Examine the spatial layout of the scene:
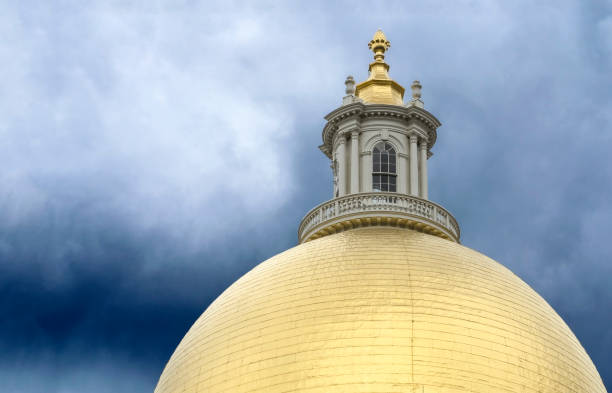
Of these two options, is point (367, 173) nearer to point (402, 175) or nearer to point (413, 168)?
point (402, 175)

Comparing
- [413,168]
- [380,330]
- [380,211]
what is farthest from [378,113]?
[380,330]

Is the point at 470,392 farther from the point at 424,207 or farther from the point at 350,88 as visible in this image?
the point at 350,88

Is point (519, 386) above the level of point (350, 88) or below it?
below

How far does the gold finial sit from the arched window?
5.09m

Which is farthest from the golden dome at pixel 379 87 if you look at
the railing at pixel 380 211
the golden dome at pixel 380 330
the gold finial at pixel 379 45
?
the golden dome at pixel 380 330

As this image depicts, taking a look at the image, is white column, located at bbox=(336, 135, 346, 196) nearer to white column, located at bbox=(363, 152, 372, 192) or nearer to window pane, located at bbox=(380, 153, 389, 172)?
white column, located at bbox=(363, 152, 372, 192)

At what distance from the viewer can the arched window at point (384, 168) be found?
129ft

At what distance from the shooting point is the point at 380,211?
35.2m

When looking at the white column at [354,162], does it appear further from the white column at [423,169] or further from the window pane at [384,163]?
the white column at [423,169]

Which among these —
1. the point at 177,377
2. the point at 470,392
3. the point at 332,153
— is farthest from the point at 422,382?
the point at 332,153

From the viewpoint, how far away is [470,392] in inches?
1047

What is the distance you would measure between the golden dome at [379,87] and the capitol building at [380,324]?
257 inches

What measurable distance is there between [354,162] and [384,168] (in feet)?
3.80

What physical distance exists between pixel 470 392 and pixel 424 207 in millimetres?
10479
